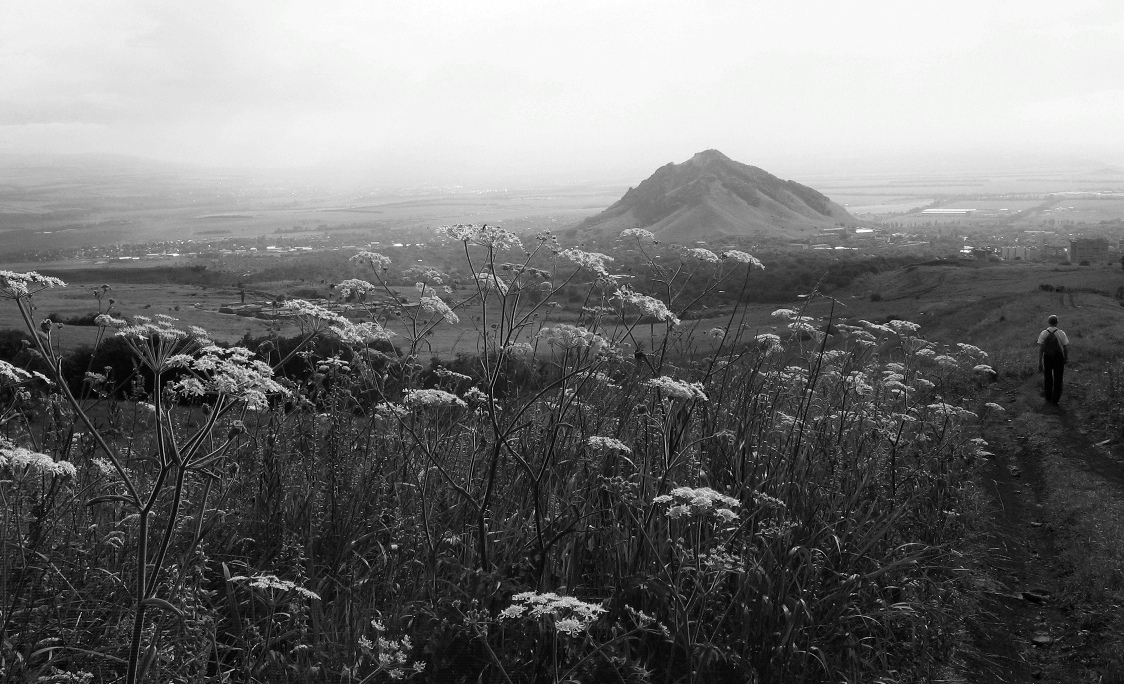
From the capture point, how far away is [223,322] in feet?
→ 20.5

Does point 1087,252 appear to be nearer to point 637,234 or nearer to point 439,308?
point 637,234

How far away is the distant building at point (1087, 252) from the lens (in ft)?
124

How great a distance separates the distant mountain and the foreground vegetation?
58620 mm

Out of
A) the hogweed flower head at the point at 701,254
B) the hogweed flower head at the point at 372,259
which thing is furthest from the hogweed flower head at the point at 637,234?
the hogweed flower head at the point at 372,259

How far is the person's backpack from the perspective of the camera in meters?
12.2

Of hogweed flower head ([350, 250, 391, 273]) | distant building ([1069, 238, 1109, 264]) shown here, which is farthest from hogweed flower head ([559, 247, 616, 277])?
distant building ([1069, 238, 1109, 264])

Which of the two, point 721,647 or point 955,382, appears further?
point 955,382

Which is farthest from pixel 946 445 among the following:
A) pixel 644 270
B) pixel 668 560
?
pixel 668 560

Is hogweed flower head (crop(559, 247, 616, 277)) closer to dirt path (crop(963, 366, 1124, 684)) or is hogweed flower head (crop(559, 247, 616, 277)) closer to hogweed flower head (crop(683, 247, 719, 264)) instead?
hogweed flower head (crop(683, 247, 719, 264))

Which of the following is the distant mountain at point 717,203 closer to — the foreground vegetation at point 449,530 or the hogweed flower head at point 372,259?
the foreground vegetation at point 449,530

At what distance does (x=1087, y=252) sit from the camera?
38.5m

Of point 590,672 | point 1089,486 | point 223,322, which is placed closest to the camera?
point 590,672

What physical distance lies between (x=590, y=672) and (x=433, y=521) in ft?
3.95

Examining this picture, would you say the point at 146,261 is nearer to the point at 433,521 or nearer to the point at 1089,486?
the point at 433,521
